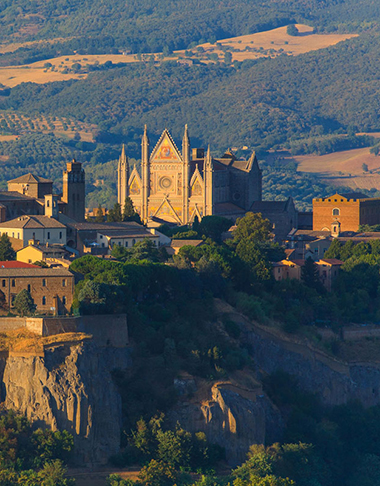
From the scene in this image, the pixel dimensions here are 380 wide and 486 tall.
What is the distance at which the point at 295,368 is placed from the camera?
74.1 m

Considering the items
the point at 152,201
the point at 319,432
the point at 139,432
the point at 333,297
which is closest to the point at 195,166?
the point at 152,201

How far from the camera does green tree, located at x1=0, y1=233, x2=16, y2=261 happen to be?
243 feet

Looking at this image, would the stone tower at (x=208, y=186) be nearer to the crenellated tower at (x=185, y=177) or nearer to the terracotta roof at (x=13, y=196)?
the crenellated tower at (x=185, y=177)

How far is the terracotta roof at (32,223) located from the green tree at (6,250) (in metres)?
3.01

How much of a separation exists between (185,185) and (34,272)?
43.7 m

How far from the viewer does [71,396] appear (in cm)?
5969

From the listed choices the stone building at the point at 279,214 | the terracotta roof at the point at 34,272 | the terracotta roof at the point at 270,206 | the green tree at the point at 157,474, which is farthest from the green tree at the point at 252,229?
the green tree at the point at 157,474

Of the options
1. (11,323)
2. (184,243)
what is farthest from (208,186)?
(11,323)

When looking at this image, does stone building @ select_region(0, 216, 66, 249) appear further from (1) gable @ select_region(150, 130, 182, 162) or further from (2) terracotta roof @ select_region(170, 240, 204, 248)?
(1) gable @ select_region(150, 130, 182, 162)

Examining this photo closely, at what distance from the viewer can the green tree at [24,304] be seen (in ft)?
208

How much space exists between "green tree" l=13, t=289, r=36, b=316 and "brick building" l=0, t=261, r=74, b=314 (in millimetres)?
595

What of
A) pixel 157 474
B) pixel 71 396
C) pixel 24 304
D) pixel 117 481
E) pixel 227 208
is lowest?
pixel 117 481

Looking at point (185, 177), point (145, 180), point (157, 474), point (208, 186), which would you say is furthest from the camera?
point (145, 180)

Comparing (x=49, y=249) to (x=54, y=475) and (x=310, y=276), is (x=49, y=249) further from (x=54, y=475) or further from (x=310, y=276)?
(x=54, y=475)
